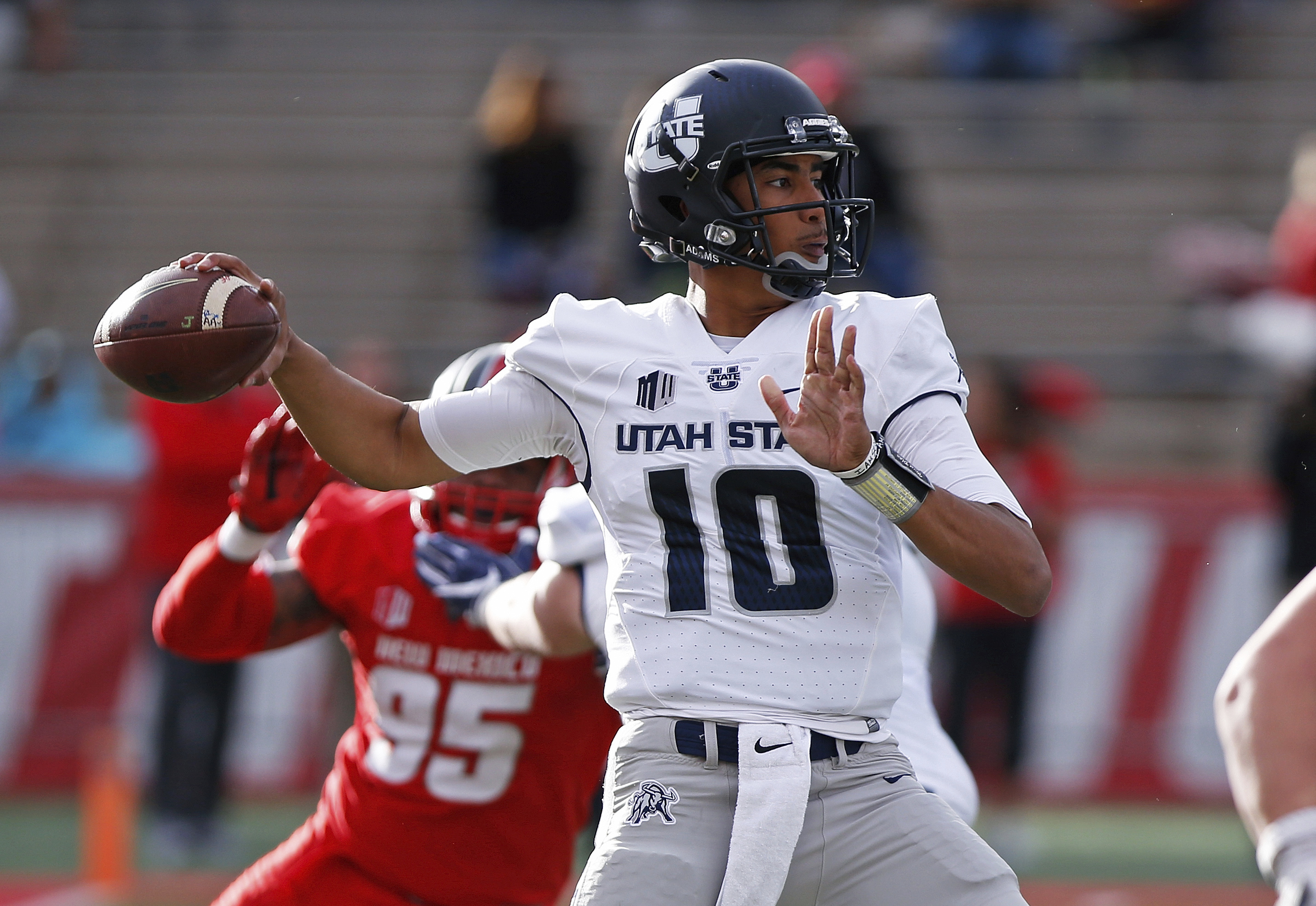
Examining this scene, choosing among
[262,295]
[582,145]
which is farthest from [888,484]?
[582,145]

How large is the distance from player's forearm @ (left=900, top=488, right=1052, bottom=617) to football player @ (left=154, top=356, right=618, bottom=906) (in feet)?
3.76

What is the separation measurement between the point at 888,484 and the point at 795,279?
0.47 meters

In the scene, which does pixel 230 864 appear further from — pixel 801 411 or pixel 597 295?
→ pixel 801 411

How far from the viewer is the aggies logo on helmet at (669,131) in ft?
9.23

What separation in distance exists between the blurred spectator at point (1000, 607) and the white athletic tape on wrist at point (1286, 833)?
4420mm

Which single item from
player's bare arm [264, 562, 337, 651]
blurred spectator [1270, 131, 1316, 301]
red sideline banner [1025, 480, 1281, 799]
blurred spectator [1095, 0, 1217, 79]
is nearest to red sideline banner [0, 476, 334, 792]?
red sideline banner [1025, 480, 1281, 799]

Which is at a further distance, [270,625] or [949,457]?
[270,625]

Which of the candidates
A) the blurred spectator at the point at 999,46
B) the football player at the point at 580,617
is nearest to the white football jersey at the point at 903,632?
the football player at the point at 580,617

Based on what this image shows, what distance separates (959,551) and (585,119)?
8.98m

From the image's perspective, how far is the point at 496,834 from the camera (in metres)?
3.39

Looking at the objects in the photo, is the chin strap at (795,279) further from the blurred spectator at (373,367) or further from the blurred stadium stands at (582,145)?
the blurred stadium stands at (582,145)

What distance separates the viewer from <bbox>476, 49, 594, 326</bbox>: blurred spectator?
848 centimetres

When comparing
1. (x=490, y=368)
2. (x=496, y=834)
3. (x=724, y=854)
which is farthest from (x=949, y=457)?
(x=496, y=834)

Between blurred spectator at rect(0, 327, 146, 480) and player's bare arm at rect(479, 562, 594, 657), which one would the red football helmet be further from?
blurred spectator at rect(0, 327, 146, 480)
